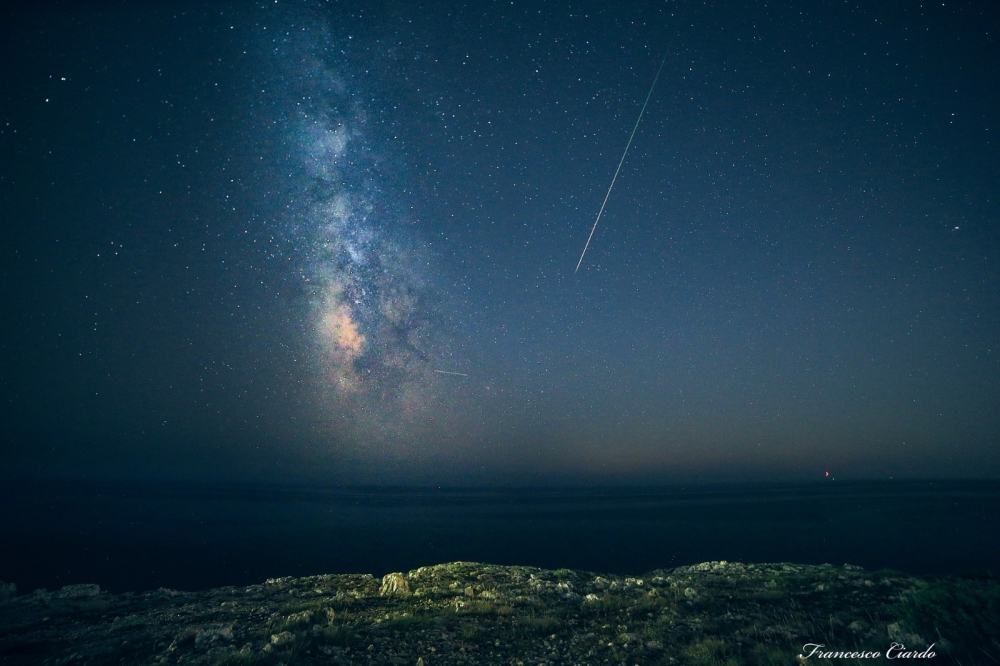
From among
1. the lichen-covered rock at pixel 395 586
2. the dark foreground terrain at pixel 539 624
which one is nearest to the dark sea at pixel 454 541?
the dark foreground terrain at pixel 539 624

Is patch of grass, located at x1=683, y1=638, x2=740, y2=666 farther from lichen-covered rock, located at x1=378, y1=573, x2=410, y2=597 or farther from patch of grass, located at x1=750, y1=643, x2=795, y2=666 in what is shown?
lichen-covered rock, located at x1=378, y1=573, x2=410, y2=597

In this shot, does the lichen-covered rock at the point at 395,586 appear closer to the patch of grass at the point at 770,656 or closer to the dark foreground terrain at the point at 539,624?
the dark foreground terrain at the point at 539,624

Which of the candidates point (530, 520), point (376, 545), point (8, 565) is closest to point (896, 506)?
point (530, 520)

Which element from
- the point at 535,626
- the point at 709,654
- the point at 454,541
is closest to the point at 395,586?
the point at 535,626

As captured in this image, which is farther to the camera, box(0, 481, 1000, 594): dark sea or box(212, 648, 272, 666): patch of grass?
box(0, 481, 1000, 594): dark sea

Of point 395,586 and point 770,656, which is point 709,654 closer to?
point 770,656

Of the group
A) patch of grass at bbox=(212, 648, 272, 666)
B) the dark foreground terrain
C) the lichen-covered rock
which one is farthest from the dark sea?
patch of grass at bbox=(212, 648, 272, 666)

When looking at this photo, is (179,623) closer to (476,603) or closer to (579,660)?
(476,603)

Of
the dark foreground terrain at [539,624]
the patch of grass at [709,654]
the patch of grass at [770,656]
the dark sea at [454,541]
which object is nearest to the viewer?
the patch of grass at [770,656]
